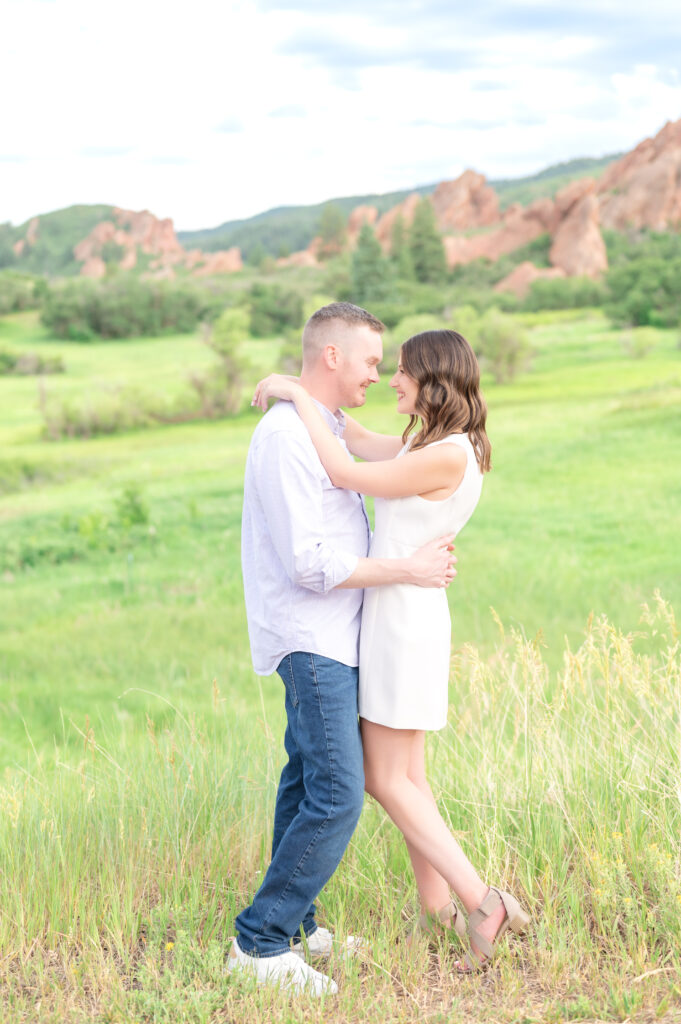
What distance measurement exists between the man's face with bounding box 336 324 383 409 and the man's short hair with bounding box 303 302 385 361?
3 centimetres

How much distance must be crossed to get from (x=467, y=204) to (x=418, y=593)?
374 ft

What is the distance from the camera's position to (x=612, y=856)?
392cm

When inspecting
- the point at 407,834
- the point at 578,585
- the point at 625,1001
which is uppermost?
the point at 407,834

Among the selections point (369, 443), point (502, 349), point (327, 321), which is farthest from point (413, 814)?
point (502, 349)

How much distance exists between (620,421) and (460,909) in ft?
90.0

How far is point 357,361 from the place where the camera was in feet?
10.9

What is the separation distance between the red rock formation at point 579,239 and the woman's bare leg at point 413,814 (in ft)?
229

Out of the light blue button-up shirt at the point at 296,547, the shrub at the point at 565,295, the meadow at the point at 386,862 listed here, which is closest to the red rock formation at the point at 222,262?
Result: the shrub at the point at 565,295

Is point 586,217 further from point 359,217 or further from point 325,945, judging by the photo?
point 325,945

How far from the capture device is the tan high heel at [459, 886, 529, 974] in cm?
337

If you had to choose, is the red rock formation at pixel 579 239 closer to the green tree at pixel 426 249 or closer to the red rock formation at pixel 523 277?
the red rock formation at pixel 523 277

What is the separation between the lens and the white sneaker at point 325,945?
355cm

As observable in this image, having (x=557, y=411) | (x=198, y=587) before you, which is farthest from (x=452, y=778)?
(x=557, y=411)

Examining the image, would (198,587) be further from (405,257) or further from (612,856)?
(405,257)
